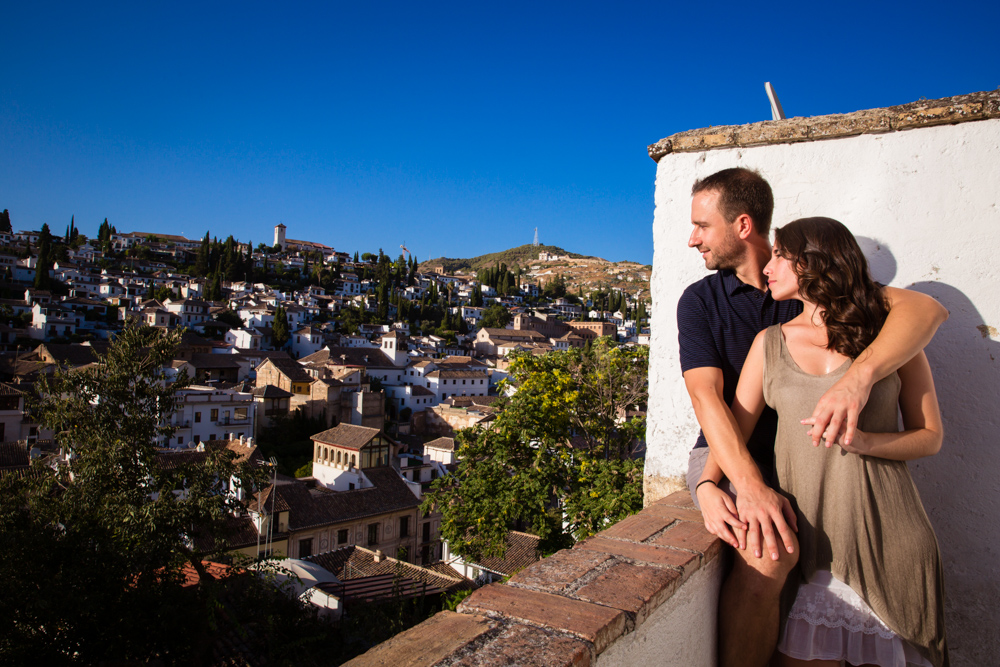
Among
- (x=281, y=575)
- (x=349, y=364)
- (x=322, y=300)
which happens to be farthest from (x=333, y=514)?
(x=322, y=300)

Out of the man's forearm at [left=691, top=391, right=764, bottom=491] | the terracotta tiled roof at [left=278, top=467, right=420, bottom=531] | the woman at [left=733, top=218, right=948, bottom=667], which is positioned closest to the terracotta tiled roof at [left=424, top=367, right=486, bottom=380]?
the terracotta tiled roof at [left=278, top=467, right=420, bottom=531]

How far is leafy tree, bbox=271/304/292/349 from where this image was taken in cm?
5588

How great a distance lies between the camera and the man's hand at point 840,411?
152 centimetres

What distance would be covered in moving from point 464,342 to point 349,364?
23.0 m

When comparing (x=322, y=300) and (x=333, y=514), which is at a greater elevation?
(x=322, y=300)

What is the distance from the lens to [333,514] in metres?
21.7

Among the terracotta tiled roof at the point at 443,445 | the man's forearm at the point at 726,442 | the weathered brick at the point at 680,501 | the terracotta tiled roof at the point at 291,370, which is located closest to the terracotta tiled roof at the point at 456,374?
the terracotta tiled roof at the point at 291,370

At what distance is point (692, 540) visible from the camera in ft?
5.98

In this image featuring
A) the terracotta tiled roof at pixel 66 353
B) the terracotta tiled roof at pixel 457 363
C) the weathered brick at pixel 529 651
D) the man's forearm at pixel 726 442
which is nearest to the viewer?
the weathered brick at pixel 529 651

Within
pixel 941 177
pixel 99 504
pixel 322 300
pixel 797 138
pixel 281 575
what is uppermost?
pixel 322 300

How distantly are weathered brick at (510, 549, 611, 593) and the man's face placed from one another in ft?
3.87

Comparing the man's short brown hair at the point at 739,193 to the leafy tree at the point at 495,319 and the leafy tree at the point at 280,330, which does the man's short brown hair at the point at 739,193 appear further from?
the leafy tree at the point at 495,319

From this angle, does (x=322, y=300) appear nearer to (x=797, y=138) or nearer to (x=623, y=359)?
(x=623, y=359)

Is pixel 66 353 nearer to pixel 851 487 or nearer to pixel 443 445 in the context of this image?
pixel 443 445
